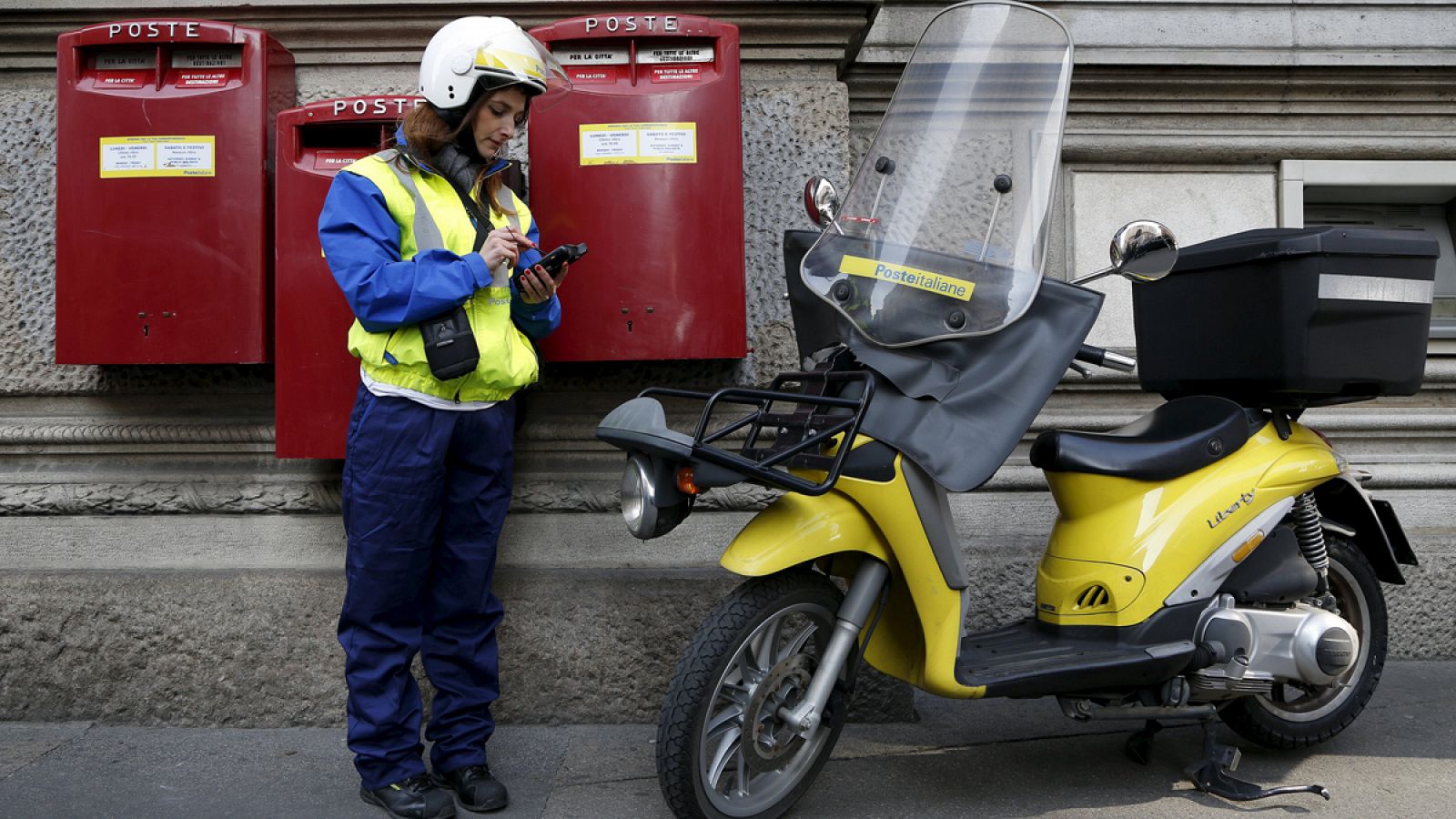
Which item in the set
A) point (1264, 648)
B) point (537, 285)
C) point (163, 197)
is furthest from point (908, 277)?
point (163, 197)

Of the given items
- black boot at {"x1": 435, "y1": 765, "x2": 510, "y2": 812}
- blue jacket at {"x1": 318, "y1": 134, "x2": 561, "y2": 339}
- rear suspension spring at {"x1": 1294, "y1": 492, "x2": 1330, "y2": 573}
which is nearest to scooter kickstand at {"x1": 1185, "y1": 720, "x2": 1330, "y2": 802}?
rear suspension spring at {"x1": 1294, "y1": 492, "x2": 1330, "y2": 573}

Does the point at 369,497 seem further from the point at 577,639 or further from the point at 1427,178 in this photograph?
the point at 1427,178

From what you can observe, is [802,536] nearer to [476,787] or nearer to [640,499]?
[640,499]

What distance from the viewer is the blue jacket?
2879 mm

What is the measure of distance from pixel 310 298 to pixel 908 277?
1.69 meters

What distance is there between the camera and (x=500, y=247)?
2.97 m

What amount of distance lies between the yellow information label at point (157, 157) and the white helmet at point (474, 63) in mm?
920

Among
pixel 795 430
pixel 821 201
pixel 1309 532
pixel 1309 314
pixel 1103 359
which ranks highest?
pixel 821 201

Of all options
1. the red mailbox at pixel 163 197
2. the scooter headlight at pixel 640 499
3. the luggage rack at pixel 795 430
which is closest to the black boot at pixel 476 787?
the scooter headlight at pixel 640 499

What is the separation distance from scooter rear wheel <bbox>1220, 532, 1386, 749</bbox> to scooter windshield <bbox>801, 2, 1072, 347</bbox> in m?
1.37

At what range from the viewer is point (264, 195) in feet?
11.9

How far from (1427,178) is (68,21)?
473 centimetres

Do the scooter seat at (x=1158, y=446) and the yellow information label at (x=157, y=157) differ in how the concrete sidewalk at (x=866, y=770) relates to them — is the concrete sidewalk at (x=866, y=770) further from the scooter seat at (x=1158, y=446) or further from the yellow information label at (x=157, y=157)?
the yellow information label at (x=157, y=157)


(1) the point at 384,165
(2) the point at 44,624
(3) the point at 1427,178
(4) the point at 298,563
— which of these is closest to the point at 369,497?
(1) the point at 384,165
